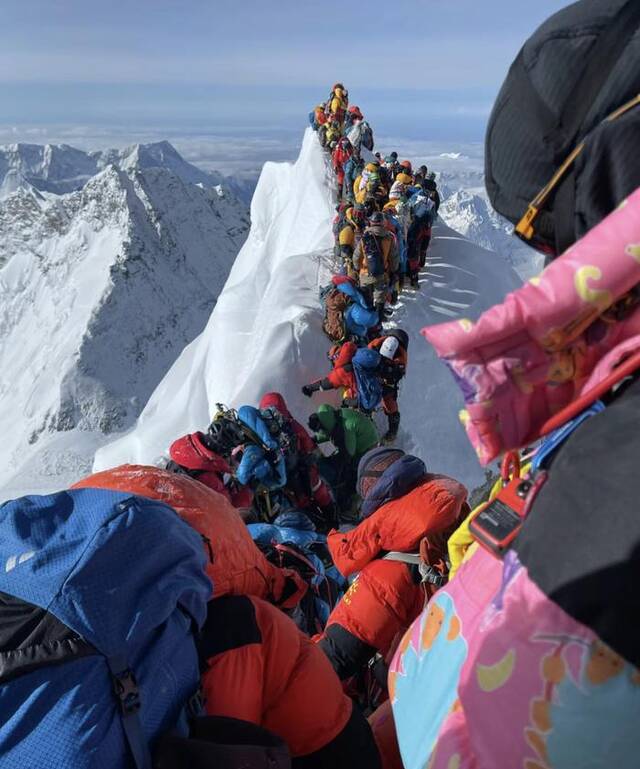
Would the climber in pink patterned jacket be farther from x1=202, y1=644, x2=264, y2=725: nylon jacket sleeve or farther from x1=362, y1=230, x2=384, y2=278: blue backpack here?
x1=362, y1=230, x2=384, y2=278: blue backpack

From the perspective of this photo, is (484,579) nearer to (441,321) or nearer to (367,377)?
(367,377)

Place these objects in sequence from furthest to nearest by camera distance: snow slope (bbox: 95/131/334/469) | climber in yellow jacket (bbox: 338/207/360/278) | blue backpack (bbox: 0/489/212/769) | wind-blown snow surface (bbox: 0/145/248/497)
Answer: wind-blown snow surface (bbox: 0/145/248/497), climber in yellow jacket (bbox: 338/207/360/278), snow slope (bbox: 95/131/334/469), blue backpack (bbox: 0/489/212/769)

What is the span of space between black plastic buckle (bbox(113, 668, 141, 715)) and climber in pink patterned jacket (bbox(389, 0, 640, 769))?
2.40 ft

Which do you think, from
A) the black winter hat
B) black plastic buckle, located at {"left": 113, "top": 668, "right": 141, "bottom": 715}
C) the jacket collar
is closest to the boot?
black plastic buckle, located at {"left": 113, "top": 668, "right": 141, "bottom": 715}

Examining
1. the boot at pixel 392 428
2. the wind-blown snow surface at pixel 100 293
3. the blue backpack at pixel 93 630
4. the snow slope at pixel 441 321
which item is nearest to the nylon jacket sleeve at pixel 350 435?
the boot at pixel 392 428

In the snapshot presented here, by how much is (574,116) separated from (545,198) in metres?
0.16

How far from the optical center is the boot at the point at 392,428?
25.5 feet

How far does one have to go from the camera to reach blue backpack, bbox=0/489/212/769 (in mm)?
1314

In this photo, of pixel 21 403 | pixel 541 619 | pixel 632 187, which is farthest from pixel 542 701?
pixel 21 403

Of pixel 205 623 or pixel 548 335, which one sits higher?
pixel 548 335

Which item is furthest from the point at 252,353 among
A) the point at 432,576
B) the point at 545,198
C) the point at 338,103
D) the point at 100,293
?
the point at 100,293

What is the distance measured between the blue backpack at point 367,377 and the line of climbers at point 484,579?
499 cm

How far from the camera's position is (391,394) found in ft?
24.7

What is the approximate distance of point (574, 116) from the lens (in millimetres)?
1065
